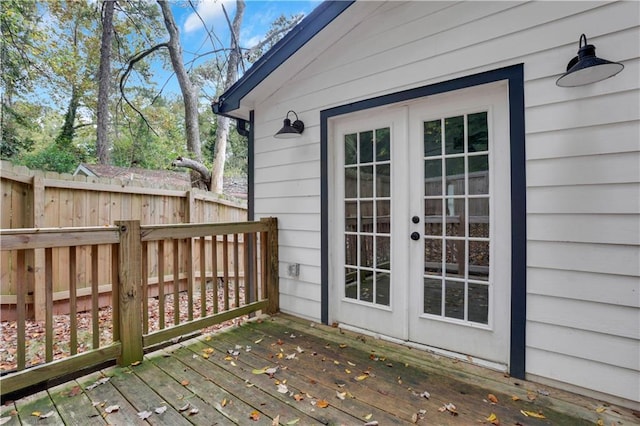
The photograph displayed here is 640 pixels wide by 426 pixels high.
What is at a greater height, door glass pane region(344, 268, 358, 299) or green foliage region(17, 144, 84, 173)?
green foliage region(17, 144, 84, 173)

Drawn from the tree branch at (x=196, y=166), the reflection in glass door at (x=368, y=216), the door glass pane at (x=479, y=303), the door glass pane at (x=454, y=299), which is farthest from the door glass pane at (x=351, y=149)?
the tree branch at (x=196, y=166)

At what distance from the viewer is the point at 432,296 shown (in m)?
2.55

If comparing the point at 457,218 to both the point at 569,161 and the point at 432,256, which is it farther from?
the point at 569,161

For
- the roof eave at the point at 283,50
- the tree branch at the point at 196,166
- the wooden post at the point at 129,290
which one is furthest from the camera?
the tree branch at the point at 196,166

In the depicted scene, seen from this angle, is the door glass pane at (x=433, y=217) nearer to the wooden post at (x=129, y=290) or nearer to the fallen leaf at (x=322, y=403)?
the fallen leaf at (x=322, y=403)

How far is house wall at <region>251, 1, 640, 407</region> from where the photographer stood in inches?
69.6

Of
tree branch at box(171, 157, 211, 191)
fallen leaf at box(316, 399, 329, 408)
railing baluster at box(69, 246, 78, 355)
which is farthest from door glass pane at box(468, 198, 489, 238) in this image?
tree branch at box(171, 157, 211, 191)

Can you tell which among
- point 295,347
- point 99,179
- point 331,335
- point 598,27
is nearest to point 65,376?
point 295,347

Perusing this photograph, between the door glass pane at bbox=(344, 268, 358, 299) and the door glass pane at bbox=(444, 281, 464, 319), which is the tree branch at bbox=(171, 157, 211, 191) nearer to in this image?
the door glass pane at bbox=(344, 268, 358, 299)

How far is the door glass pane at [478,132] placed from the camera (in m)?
2.32

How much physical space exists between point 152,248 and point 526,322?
16.1ft

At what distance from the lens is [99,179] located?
413 cm

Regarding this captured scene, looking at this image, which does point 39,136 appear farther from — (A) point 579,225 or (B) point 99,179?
(A) point 579,225

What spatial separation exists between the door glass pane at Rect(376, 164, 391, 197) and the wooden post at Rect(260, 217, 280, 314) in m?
1.25
